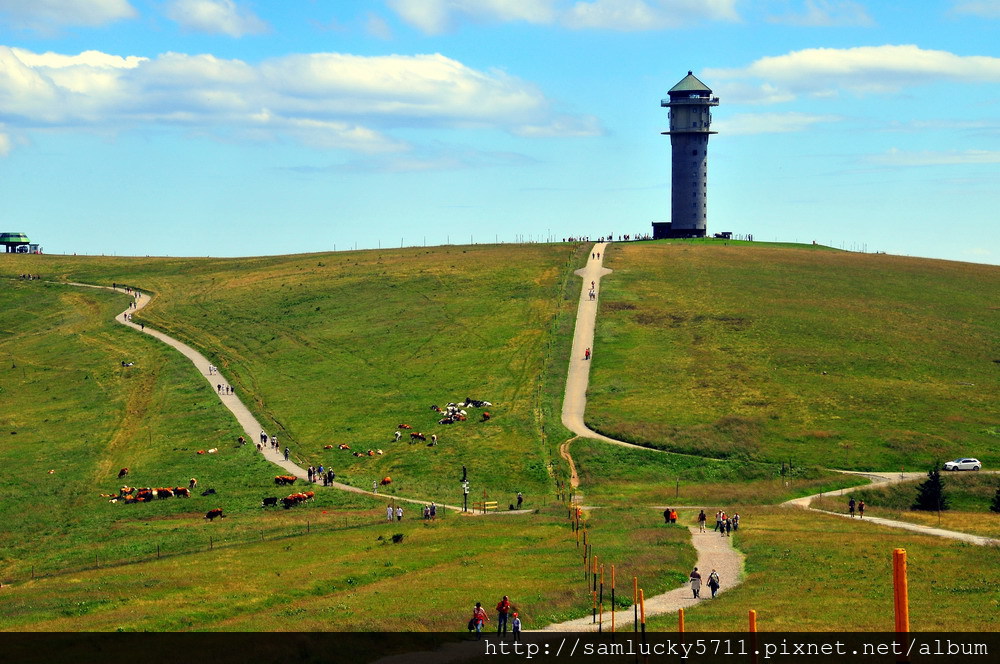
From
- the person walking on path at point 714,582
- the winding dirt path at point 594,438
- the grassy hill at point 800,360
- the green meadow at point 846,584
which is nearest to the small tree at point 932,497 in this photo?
the grassy hill at point 800,360

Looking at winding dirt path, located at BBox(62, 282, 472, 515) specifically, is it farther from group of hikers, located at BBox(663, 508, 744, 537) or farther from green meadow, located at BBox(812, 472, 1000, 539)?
green meadow, located at BBox(812, 472, 1000, 539)

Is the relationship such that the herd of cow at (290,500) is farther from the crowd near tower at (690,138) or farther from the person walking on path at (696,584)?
the crowd near tower at (690,138)

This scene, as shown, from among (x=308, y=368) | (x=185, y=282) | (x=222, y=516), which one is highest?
(x=185, y=282)

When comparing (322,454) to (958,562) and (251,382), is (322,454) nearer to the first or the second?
(251,382)

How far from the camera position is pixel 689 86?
591 feet

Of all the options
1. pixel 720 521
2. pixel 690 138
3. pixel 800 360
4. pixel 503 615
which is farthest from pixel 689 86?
pixel 503 615

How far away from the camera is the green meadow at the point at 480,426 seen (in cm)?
5178

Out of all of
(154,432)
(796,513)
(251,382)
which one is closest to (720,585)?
(796,513)

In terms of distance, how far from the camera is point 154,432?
331ft

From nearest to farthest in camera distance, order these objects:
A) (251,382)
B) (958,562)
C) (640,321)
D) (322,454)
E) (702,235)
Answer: (958,562)
(322,454)
(251,382)
(640,321)
(702,235)

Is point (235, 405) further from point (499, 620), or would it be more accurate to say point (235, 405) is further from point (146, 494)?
point (499, 620)

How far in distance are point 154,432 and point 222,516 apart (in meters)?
28.2

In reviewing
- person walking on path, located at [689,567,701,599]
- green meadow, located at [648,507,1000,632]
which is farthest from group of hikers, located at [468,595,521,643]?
person walking on path, located at [689,567,701,599]

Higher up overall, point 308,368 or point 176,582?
point 308,368
